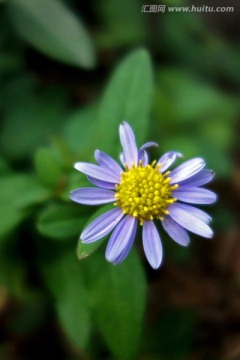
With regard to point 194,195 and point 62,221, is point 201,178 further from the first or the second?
point 62,221

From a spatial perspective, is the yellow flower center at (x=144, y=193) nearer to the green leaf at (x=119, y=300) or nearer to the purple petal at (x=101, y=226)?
the purple petal at (x=101, y=226)

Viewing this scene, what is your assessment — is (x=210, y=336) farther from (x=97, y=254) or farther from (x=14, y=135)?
(x=14, y=135)

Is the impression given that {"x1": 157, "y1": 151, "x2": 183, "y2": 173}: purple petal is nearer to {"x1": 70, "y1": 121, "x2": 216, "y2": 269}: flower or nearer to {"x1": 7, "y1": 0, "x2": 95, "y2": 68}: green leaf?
{"x1": 70, "y1": 121, "x2": 216, "y2": 269}: flower

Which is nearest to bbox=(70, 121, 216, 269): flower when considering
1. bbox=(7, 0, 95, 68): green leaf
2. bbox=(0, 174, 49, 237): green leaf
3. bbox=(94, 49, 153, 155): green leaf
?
bbox=(94, 49, 153, 155): green leaf

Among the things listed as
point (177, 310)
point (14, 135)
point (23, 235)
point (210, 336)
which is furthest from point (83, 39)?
point (210, 336)

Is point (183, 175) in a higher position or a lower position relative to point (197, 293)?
higher

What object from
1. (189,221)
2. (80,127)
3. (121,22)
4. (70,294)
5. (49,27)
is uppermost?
(121,22)

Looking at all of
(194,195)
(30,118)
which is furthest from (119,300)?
(30,118)
